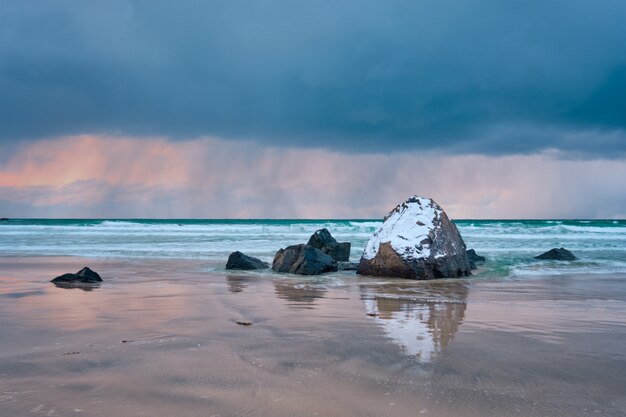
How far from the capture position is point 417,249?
31.7 feet

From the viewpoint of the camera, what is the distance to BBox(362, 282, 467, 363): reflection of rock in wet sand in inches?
162

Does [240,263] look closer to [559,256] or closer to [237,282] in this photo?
[237,282]

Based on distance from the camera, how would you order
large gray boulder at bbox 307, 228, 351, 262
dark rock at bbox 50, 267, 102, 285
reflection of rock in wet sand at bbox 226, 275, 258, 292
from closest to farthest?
reflection of rock in wet sand at bbox 226, 275, 258, 292 → dark rock at bbox 50, 267, 102, 285 → large gray boulder at bbox 307, 228, 351, 262

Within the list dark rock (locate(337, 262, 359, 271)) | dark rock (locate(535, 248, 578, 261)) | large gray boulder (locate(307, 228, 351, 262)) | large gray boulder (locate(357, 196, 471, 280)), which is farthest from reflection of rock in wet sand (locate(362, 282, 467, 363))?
dark rock (locate(535, 248, 578, 261))

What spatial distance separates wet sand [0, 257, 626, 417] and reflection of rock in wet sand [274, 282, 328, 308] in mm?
68

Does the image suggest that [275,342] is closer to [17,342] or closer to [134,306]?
[17,342]

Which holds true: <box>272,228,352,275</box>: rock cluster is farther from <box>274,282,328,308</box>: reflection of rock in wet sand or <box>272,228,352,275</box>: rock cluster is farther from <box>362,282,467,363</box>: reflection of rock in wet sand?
<box>362,282,467,363</box>: reflection of rock in wet sand

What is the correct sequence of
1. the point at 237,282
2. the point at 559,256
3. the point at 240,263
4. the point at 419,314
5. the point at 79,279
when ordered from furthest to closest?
the point at 559,256 < the point at 240,263 < the point at 237,282 < the point at 79,279 < the point at 419,314

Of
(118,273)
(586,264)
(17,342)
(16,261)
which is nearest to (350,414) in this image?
(17,342)

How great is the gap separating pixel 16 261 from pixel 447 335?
1168 cm

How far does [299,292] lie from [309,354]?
12.3 feet

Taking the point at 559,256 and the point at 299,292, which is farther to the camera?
the point at 559,256

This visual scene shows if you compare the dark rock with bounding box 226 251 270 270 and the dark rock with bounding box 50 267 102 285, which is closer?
the dark rock with bounding box 50 267 102 285

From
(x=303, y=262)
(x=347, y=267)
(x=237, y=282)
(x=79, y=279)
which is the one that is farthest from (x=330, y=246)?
(x=79, y=279)
